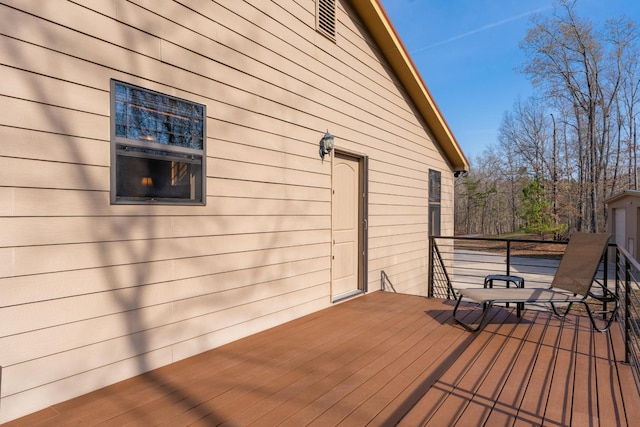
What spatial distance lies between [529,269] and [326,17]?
1184 centimetres

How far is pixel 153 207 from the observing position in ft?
8.47

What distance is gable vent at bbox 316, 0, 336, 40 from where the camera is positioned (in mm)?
4291

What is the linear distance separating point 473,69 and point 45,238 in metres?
20.1

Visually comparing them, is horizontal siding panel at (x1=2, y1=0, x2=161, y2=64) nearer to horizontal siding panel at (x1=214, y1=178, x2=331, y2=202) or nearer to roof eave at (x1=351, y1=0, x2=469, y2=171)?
horizontal siding panel at (x1=214, y1=178, x2=331, y2=202)

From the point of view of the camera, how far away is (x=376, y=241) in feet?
17.6

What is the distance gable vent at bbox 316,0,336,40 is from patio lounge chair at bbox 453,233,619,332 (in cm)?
321

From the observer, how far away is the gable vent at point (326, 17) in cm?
429

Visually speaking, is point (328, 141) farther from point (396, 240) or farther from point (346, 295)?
point (396, 240)

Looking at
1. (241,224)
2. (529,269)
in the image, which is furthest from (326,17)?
(529,269)

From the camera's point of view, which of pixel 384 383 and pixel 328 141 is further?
pixel 328 141

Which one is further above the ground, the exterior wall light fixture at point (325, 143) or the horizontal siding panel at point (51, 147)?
the exterior wall light fixture at point (325, 143)

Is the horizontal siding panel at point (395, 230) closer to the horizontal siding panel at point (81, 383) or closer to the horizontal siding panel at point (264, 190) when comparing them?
the horizontal siding panel at point (264, 190)

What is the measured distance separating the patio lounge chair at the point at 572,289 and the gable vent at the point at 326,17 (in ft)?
10.5

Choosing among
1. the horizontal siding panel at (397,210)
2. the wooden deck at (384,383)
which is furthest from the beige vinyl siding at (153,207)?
the horizontal siding panel at (397,210)
